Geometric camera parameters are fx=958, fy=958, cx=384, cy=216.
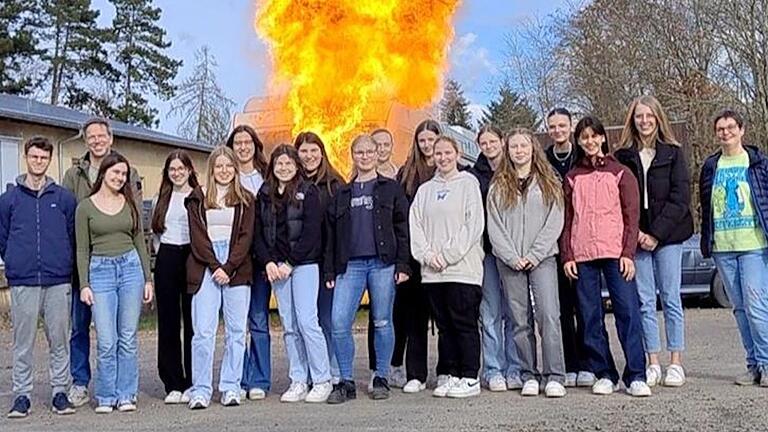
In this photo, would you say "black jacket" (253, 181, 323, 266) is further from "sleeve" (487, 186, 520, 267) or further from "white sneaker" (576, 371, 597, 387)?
A: "white sneaker" (576, 371, 597, 387)

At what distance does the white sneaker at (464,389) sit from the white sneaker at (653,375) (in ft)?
4.68

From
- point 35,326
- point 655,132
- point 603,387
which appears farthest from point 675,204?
point 35,326

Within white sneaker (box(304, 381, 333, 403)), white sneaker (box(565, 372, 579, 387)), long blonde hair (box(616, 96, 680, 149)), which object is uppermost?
long blonde hair (box(616, 96, 680, 149))

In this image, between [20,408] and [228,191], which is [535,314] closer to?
[228,191]

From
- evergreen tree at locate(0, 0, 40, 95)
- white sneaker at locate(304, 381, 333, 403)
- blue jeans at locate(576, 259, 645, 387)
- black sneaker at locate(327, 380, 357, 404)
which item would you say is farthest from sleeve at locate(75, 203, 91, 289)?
evergreen tree at locate(0, 0, 40, 95)

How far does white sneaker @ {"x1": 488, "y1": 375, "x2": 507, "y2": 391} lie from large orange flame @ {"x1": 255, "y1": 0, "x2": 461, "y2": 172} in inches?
290

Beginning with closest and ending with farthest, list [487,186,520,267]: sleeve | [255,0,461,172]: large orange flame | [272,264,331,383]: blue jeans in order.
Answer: [487,186,520,267]: sleeve → [272,264,331,383]: blue jeans → [255,0,461,172]: large orange flame

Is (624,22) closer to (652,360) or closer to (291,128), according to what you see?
(291,128)

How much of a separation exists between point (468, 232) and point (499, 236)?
0.95ft

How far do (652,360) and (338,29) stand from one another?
8856 millimetres

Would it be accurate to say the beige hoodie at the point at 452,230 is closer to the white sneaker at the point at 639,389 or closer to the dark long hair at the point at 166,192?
the white sneaker at the point at 639,389

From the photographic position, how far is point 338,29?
1534cm

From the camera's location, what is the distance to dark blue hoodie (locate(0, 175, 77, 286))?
7672 millimetres

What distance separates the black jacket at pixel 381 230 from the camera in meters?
7.98
